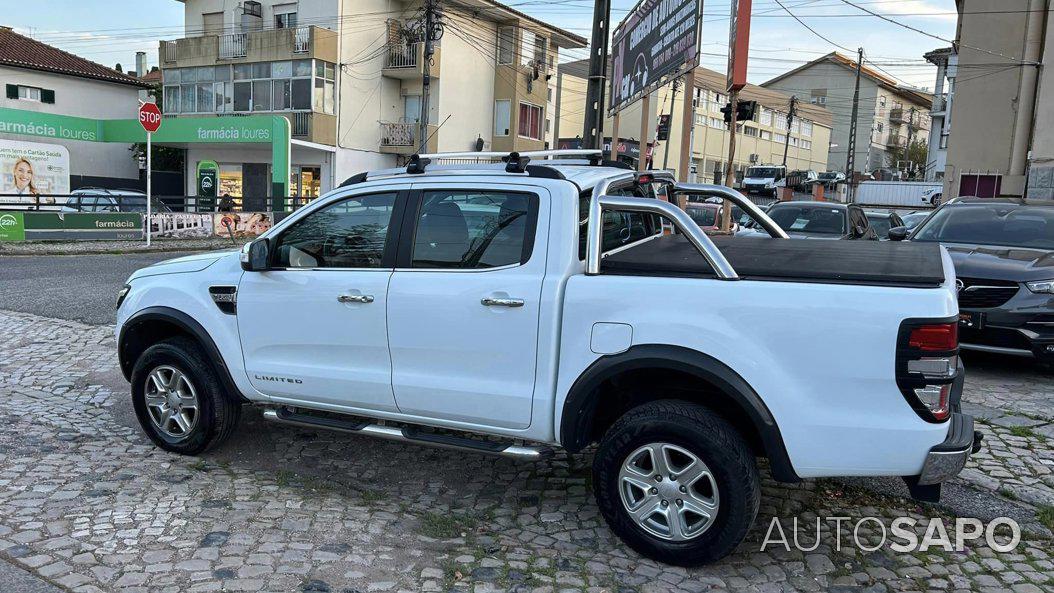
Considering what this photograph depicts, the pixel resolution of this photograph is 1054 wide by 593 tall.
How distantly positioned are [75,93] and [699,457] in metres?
44.9

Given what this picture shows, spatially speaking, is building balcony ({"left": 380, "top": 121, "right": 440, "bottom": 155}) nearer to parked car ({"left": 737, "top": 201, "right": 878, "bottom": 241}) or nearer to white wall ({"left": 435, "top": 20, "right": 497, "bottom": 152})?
white wall ({"left": 435, "top": 20, "right": 497, "bottom": 152})

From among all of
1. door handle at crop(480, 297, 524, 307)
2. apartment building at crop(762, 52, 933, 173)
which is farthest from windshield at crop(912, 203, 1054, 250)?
apartment building at crop(762, 52, 933, 173)

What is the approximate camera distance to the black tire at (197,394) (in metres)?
4.95

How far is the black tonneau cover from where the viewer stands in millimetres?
3430

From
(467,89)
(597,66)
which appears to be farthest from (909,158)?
(597,66)

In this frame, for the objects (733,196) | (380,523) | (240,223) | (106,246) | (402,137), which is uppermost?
(402,137)

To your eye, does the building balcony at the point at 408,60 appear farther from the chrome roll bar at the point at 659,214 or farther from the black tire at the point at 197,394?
the chrome roll bar at the point at 659,214

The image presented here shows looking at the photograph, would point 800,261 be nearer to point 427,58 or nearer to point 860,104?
point 427,58

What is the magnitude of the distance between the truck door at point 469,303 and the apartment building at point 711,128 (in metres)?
40.8

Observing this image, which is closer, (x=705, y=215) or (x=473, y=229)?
(x=473, y=229)

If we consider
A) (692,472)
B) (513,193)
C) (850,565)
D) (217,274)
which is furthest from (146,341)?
(850,565)

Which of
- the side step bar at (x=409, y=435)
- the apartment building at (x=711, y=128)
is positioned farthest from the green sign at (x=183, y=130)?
the side step bar at (x=409, y=435)

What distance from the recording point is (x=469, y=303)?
4047mm

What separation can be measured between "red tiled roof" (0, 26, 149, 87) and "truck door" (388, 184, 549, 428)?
1647 inches
